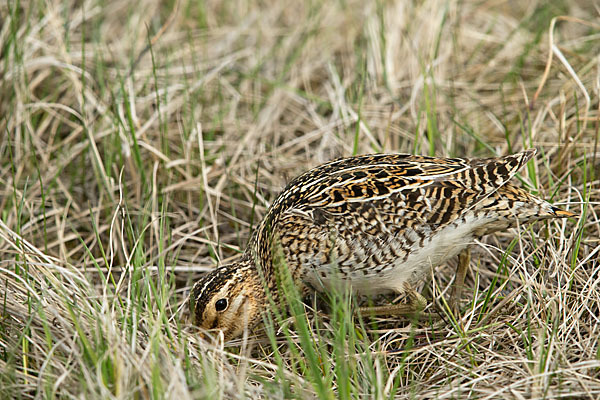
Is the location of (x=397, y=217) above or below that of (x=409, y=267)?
above

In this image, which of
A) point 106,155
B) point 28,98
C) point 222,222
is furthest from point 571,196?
point 28,98

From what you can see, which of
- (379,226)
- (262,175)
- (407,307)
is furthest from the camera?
(262,175)

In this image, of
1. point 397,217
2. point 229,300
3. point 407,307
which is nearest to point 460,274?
point 407,307

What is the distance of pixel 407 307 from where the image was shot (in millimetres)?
3828

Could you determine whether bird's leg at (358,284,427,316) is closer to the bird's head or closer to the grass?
the grass

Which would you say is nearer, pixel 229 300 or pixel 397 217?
pixel 397 217

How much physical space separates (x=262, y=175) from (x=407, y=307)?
162 centimetres

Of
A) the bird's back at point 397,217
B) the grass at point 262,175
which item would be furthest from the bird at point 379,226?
the grass at point 262,175

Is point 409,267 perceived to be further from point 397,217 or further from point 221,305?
point 221,305

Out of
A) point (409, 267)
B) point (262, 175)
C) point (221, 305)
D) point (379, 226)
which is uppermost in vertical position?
point (379, 226)

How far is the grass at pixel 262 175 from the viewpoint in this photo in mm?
3104

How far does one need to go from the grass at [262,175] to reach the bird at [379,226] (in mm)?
189

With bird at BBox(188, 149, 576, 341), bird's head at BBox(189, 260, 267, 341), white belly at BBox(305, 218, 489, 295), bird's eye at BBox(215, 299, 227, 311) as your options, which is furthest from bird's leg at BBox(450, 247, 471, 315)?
bird's eye at BBox(215, 299, 227, 311)

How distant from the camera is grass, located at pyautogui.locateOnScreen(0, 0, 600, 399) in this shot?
3.10 metres
